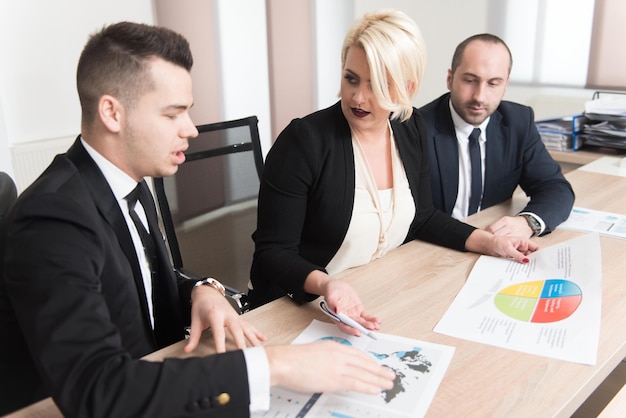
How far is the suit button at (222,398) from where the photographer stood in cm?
85

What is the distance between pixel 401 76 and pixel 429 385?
33.5 inches

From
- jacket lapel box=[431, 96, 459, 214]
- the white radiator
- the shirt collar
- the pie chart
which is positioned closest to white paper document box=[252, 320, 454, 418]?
the pie chart

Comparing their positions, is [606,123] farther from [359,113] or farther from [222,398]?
[222,398]

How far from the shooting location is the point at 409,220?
1.74 metres

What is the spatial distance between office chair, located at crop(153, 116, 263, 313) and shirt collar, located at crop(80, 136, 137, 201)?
0.77 metres

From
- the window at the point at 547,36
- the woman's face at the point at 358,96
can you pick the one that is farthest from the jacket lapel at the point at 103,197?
the window at the point at 547,36

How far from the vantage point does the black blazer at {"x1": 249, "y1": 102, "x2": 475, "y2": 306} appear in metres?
1.53

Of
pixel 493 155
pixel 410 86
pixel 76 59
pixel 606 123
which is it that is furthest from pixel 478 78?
pixel 76 59

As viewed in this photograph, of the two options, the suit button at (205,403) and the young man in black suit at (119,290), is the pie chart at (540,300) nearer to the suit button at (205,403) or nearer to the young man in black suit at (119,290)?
the young man in black suit at (119,290)

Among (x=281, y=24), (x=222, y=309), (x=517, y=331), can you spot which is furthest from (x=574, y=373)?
(x=281, y=24)

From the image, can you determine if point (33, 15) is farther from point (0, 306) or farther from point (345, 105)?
point (0, 306)

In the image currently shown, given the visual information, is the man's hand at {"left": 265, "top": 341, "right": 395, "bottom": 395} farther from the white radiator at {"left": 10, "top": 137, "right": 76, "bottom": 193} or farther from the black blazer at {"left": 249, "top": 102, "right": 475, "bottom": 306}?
the white radiator at {"left": 10, "top": 137, "right": 76, "bottom": 193}

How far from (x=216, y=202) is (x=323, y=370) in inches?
48.5

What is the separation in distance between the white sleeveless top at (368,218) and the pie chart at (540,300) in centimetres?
41
